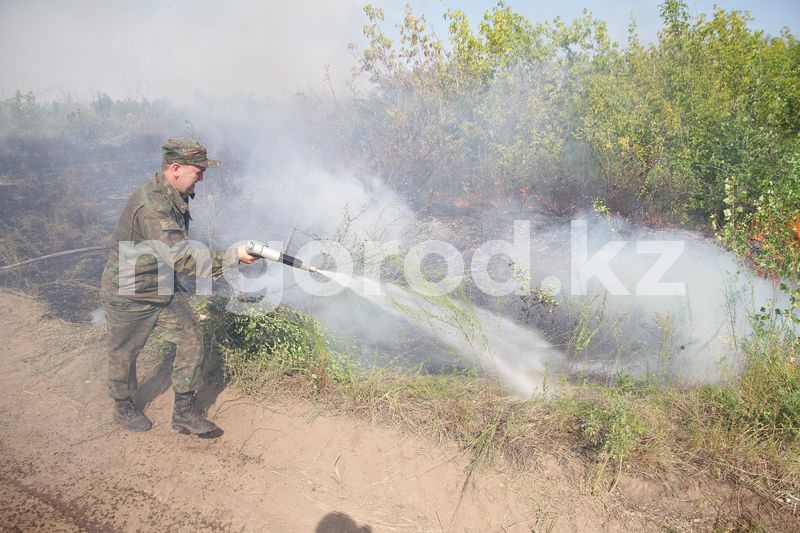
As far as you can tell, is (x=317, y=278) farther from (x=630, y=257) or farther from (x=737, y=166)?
(x=737, y=166)

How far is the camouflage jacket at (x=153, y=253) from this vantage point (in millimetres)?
3258

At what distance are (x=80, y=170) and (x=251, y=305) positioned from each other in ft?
28.4

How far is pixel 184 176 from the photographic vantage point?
3430 mm

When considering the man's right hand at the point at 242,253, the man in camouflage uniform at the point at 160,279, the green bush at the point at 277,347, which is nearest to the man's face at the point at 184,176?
the man in camouflage uniform at the point at 160,279

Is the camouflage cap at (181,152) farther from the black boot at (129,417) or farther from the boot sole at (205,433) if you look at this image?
the boot sole at (205,433)

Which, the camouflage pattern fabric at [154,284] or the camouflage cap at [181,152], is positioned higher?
the camouflage cap at [181,152]

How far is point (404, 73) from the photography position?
935 centimetres

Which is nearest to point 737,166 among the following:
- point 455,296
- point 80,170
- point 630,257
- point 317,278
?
point 630,257

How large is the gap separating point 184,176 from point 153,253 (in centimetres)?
60

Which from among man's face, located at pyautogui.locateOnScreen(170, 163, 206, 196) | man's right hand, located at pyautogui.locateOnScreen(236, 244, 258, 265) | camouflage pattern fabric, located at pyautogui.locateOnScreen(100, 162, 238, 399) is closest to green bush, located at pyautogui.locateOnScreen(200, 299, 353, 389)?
camouflage pattern fabric, located at pyautogui.locateOnScreen(100, 162, 238, 399)

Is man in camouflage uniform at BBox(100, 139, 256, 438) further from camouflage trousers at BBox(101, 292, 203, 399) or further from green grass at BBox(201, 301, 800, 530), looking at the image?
green grass at BBox(201, 301, 800, 530)

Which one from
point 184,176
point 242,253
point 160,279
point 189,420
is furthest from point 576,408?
point 184,176

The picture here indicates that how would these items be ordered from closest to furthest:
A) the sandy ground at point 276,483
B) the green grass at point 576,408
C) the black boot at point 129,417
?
the sandy ground at point 276,483 < the green grass at point 576,408 < the black boot at point 129,417

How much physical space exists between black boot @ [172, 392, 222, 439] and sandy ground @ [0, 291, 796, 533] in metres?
0.08
